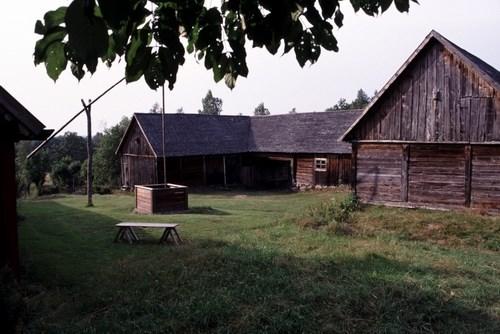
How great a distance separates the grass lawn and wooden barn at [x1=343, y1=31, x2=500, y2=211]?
5.21 feet

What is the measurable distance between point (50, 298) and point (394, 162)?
44.3 ft

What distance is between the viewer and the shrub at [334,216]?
13297 millimetres

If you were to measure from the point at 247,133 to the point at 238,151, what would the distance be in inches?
142

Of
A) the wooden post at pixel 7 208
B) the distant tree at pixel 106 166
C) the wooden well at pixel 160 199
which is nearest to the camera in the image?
the wooden post at pixel 7 208

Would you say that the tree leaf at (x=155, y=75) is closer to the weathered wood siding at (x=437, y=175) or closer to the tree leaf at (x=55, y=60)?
the tree leaf at (x=55, y=60)

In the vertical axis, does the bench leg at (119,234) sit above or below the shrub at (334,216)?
below

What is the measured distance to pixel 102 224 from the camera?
1566 cm

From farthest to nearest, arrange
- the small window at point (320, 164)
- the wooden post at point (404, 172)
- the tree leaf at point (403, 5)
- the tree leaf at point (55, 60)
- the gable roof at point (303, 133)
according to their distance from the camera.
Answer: the gable roof at point (303, 133), the small window at point (320, 164), the wooden post at point (404, 172), the tree leaf at point (403, 5), the tree leaf at point (55, 60)

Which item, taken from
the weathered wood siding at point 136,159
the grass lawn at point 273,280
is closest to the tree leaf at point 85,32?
the grass lawn at point 273,280

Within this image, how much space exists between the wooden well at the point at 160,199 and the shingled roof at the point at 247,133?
10.6 metres

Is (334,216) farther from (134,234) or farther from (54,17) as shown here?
(54,17)

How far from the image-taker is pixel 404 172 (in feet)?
54.6

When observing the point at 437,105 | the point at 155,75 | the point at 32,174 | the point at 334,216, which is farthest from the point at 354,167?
the point at 32,174

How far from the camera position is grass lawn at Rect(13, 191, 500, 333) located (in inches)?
229
